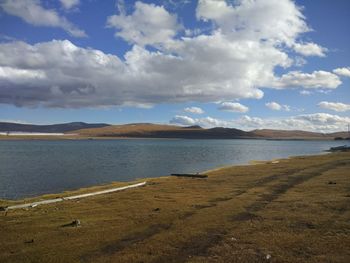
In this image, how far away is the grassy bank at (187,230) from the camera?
40.3 ft

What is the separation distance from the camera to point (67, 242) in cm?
1395

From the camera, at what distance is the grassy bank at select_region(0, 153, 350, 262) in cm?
1230

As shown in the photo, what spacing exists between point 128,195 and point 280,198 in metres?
10.9

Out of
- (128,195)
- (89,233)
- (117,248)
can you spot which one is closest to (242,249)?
(117,248)

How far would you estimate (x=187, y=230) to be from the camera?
49.9 ft

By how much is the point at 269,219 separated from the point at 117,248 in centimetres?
749

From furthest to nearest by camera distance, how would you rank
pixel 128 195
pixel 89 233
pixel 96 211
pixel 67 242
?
pixel 128 195
pixel 96 211
pixel 89 233
pixel 67 242

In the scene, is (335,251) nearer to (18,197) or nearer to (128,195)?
(128,195)

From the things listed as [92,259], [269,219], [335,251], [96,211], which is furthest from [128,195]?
[335,251]

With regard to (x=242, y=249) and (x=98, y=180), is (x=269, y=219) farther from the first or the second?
(x=98, y=180)

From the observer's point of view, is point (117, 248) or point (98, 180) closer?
point (117, 248)

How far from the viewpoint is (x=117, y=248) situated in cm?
1305

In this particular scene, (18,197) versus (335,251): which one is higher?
(335,251)

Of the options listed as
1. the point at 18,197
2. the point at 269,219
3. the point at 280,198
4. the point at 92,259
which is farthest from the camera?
the point at 18,197
